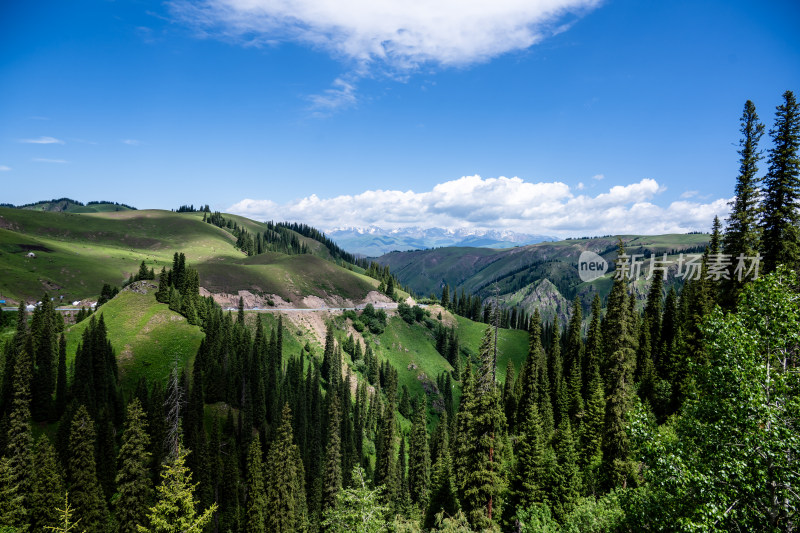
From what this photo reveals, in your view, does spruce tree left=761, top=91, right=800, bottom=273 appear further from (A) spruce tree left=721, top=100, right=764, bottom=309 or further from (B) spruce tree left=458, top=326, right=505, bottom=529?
(B) spruce tree left=458, top=326, right=505, bottom=529

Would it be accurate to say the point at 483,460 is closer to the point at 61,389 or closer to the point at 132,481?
the point at 132,481

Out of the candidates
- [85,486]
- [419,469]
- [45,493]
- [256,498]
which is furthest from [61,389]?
[419,469]

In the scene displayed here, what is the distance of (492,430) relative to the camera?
36594 mm

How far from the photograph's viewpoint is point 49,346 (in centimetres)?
7750

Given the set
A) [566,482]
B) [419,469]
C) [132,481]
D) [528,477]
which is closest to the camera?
[566,482]

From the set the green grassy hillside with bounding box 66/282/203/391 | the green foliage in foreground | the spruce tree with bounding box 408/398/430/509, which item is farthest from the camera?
the green grassy hillside with bounding box 66/282/203/391

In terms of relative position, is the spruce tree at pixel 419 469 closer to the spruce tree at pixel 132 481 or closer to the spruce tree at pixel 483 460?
the spruce tree at pixel 483 460

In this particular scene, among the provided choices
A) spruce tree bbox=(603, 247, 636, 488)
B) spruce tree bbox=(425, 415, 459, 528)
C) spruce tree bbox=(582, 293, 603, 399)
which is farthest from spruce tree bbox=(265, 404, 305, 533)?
spruce tree bbox=(582, 293, 603, 399)

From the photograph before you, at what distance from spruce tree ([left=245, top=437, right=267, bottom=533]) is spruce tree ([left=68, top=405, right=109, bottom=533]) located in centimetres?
1866

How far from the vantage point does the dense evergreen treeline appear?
15.1 meters

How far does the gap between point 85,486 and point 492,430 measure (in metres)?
53.5

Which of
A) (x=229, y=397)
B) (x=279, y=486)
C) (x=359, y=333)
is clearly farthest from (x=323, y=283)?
(x=279, y=486)

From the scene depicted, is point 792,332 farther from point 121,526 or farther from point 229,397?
point 229,397

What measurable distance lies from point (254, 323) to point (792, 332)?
458ft
